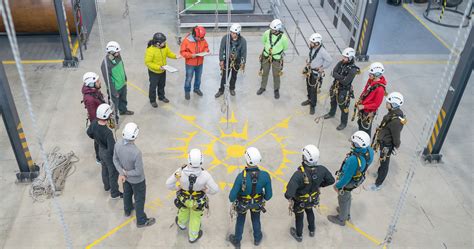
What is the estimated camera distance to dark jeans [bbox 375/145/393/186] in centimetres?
737

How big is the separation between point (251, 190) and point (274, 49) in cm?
431

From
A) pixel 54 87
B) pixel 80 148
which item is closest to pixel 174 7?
pixel 54 87

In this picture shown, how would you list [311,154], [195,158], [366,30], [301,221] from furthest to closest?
[366,30] → [301,221] → [311,154] → [195,158]

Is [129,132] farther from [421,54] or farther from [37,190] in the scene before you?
[421,54]

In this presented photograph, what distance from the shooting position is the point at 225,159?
8.31 m

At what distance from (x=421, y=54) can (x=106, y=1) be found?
981 cm

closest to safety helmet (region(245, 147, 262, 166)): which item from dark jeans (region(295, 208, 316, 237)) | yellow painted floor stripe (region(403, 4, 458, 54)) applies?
dark jeans (region(295, 208, 316, 237))

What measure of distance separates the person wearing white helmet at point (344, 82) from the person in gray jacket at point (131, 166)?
4235 mm

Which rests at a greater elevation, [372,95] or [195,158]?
[195,158]

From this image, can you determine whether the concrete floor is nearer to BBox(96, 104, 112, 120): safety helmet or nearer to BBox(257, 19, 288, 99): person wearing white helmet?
BBox(257, 19, 288, 99): person wearing white helmet

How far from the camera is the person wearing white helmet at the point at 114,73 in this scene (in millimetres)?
7945

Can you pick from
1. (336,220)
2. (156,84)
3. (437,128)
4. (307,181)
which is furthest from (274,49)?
(307,181)

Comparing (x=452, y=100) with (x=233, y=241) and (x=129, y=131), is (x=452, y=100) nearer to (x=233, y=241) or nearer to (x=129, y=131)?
(x=233, y=241)

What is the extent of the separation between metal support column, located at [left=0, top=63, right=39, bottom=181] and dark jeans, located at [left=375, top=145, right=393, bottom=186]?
586 centimetres
